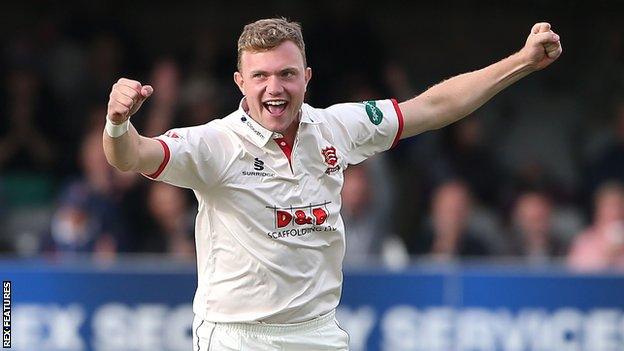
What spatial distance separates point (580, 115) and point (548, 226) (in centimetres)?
213

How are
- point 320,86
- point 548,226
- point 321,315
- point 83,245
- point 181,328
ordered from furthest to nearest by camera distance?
point 320,86 → point 548,226 → point 83,245 → point 181,328 → point 321,315

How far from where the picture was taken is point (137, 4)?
14.2m

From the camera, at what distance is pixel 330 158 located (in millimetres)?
6094

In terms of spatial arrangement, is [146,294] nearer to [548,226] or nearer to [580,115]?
[548,226]

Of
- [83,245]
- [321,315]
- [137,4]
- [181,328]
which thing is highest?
[137,4]

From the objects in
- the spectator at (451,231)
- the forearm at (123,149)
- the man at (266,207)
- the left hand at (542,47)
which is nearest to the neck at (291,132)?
the man at (266,207)

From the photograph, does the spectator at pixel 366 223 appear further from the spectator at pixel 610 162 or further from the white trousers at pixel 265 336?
the white trousers at pixel 265 336

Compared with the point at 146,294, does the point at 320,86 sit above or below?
above

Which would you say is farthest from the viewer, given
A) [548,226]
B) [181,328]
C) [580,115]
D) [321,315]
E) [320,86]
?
[580,115]

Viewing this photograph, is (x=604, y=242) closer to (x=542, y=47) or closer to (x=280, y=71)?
(x=542, y=47)

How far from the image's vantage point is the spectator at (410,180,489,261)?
458 inches

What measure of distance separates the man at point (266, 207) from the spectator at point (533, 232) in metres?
5.95

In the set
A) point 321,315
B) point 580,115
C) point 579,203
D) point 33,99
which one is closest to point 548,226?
point 579,203
